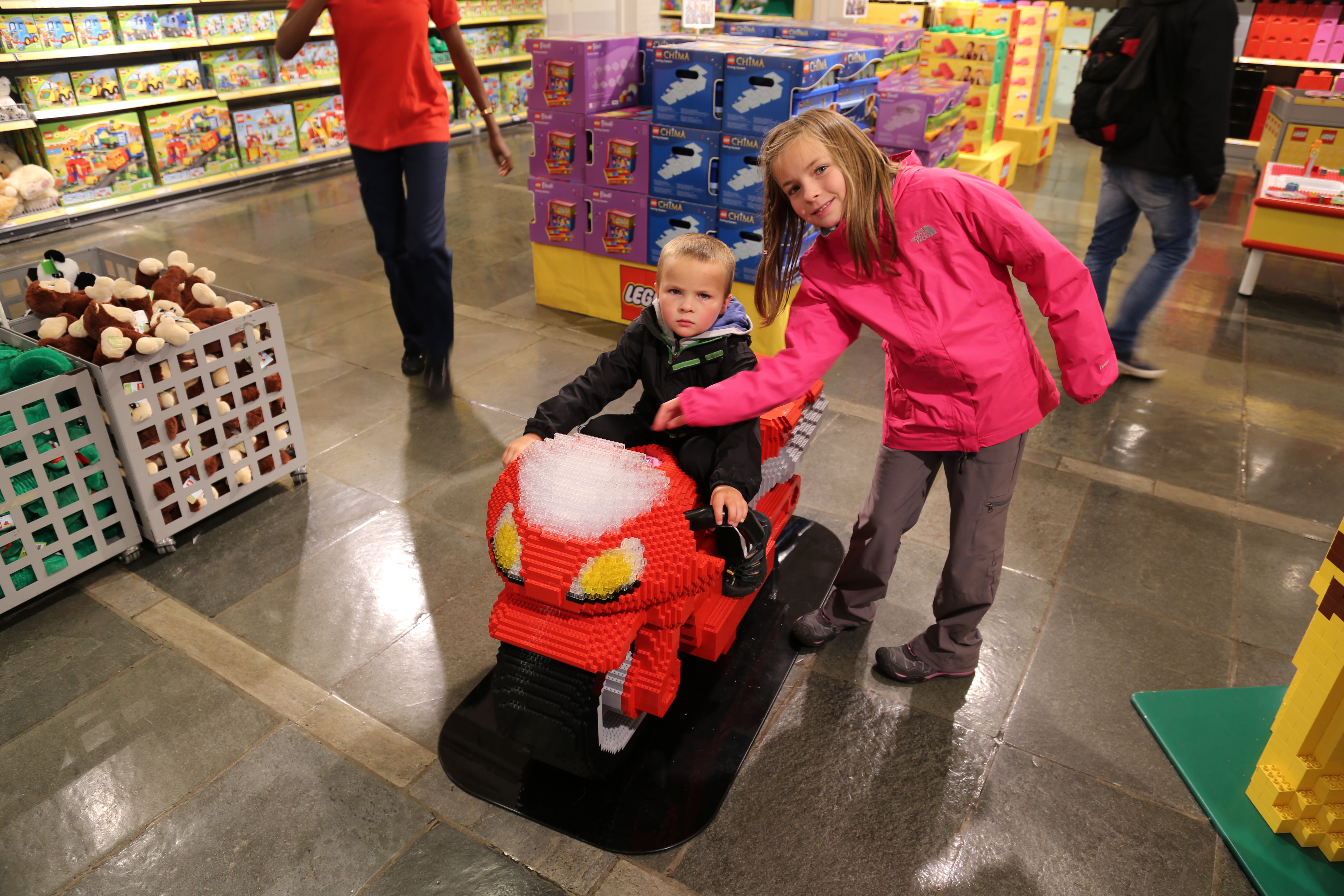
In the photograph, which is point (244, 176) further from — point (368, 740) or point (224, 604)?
point (368, 740)

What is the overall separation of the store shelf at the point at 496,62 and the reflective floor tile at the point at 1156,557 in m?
8.03

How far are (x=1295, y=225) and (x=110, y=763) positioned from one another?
5903 millimetres

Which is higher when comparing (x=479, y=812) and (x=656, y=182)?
(x=656, y=182)

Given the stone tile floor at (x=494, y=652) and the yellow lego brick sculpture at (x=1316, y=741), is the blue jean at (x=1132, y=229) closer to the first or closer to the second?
the stone tile floor at (x=494, y=652)

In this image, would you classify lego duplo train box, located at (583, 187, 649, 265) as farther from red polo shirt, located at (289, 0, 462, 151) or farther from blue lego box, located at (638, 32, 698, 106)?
red polo shirt, located at (289, 0, 462, 151)

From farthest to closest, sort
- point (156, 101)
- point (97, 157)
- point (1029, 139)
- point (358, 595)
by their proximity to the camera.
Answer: point (1029, 139)
point (156, 101)
point (97, 157)
point (358, 595)

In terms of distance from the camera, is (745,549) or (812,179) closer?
(812,179)

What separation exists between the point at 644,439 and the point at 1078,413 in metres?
2.41

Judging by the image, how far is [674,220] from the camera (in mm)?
4117

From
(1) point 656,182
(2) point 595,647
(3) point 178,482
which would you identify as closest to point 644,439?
(2) point 595,647

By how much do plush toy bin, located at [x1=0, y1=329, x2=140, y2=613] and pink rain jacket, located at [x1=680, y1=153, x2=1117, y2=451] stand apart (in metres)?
1.82

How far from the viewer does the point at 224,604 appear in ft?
8.26

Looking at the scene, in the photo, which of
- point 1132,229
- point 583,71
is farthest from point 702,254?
point 1132,229

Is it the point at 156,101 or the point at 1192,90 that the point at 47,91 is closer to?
the point at 156,101
